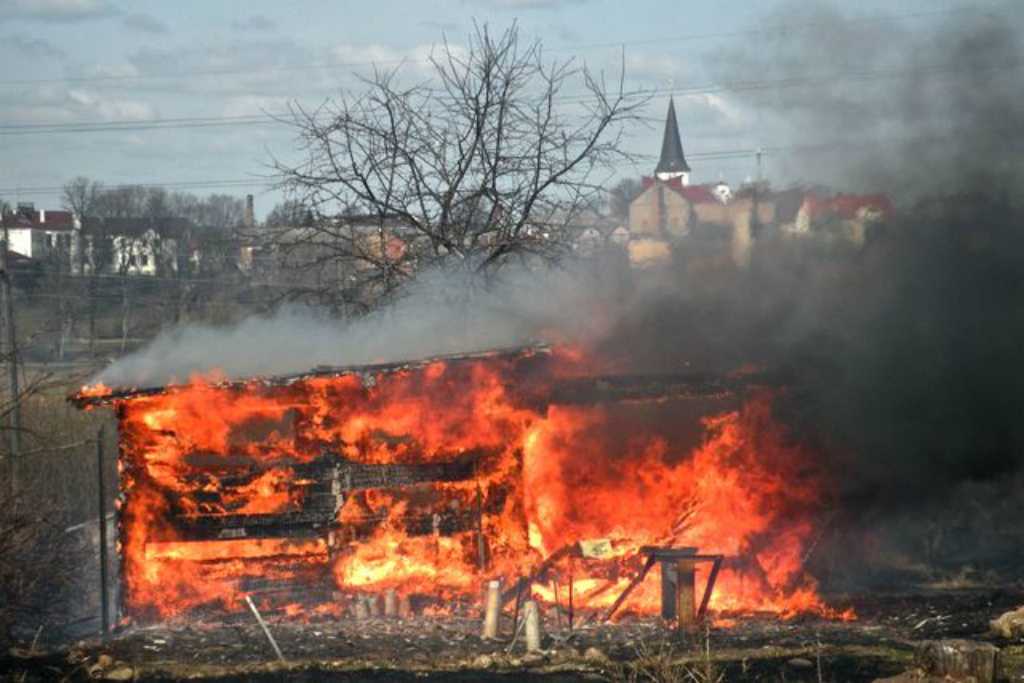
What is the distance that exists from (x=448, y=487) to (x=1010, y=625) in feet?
18.8

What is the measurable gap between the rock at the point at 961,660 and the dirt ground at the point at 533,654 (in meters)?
0.66

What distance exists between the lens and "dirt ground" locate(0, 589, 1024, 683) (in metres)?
10.9

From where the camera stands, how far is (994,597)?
13242 millimetres

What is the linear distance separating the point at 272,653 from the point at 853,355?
24.0ft

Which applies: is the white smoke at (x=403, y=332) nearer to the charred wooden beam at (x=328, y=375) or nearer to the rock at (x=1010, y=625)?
the charred wooden beam at (x=328, y=375)

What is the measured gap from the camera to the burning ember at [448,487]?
43.9 feet

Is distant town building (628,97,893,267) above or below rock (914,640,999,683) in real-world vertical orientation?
above

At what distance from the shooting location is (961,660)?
9.48 meters

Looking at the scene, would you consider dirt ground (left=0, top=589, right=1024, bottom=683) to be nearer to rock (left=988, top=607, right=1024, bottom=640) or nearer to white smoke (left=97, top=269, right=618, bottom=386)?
rock (left=988, top=607, right=1024, bottom=640)

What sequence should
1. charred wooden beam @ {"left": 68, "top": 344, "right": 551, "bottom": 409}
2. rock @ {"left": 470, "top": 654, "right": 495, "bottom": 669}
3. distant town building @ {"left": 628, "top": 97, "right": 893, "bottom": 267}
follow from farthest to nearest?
1. distant town building @ {"left": 628, "top": 97, "right": 893, "bottom": 267}
2. charred wooden beam @ {"left": 68, "top": 344, "right": 551, "bottom": 409}
3. rock @ {"left": 470, "top": 654, "right": 495, "bottom": 669}

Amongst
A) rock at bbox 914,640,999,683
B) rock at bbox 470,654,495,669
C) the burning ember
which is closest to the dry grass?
rock at bbox 470,654,495,669

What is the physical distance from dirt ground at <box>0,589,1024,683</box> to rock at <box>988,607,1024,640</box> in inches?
5.4

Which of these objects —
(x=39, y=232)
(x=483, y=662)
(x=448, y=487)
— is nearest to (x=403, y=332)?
(x=448, y=487)

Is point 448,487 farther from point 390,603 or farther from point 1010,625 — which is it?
point 1010,625
